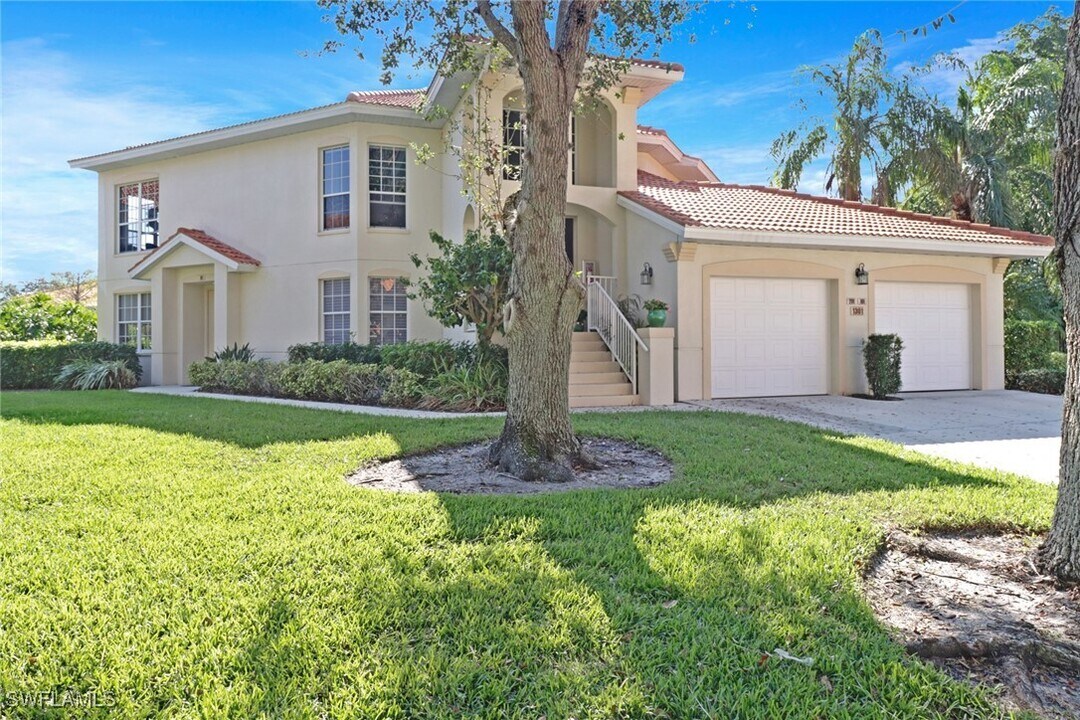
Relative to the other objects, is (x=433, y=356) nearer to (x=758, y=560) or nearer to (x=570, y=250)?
(x=570, y=250)

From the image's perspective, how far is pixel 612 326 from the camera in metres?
13.1

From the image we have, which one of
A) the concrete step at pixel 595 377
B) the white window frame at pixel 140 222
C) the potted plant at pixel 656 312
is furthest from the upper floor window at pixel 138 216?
the potted plant at pixel 656 312

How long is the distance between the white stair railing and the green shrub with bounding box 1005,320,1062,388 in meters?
9.37

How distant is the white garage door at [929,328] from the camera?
1431cm

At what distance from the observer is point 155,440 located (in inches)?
314

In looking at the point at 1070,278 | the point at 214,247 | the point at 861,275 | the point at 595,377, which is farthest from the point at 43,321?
the point at 1070,278

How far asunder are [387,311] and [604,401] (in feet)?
21.6

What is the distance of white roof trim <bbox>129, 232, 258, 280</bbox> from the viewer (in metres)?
16.7

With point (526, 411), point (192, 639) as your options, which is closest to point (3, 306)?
point (526, 411)

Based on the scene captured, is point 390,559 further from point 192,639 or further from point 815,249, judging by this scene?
point 815,249

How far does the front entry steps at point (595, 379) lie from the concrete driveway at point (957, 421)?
1.37m

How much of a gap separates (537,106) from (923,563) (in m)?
4.84

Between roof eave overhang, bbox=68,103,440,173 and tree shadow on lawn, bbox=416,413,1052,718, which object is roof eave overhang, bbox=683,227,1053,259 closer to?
tree shadow on lawn, bbox=416,413,1052,718

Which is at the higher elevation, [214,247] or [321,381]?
[214,247]
